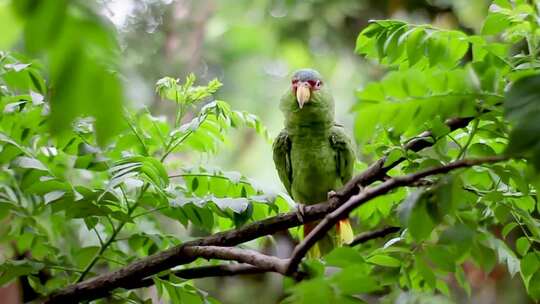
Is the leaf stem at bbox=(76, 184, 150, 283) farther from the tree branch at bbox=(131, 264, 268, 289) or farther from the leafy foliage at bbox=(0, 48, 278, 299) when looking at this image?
the tree branch at bbox=(131, 264, 268, 289)

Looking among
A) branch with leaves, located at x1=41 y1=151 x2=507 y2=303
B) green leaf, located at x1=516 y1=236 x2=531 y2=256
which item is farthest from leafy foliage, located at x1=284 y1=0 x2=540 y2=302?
branch with leaves, located at x1=41 y1=151 x2=507 y2=303

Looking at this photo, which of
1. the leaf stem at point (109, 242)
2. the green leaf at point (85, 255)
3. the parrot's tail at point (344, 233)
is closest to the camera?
the leaf stem at point (109, 242)

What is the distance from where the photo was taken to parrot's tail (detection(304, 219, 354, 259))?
1731 millimetres

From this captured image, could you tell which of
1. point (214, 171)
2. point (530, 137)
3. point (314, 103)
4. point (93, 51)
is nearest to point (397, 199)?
point (214, 171)

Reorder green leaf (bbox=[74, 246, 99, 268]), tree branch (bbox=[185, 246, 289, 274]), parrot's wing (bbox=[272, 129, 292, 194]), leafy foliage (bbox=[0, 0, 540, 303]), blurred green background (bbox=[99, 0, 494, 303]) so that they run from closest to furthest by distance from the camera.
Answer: leafy foliage (bbox=[0, 0, 540, 303]) → tree branch (bbox=[185, 246, 289, 274]) → green leaf (bbox=[74, 246, 99, 268]) → parrot's wing (bbox=[272, 129, 292, 194]) → blurred green background (bbox=[99, 0, 494, 303])

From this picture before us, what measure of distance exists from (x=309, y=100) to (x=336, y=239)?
0.46 metres

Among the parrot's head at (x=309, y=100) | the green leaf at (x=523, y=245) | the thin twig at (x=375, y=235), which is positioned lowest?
the green leaf at (x=523, y=245)

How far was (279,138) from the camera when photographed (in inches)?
78.7

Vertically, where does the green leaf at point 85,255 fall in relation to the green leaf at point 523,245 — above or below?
above

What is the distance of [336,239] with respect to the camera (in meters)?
1.78

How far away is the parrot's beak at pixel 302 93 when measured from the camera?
6.17 feet

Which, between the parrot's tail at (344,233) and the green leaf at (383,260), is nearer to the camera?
the green leaf at (383,260)

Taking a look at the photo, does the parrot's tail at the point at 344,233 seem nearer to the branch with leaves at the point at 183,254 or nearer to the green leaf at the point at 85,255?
the branch with leaves at the point at 183,254

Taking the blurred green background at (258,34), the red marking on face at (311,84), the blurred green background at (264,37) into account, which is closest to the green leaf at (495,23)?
the red marking on face at (311,84)
